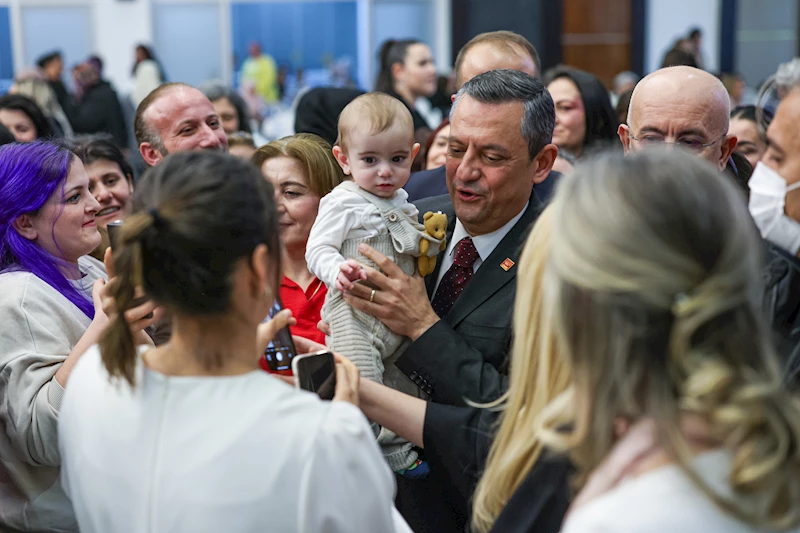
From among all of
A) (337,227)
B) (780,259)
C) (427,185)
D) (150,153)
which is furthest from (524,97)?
(150,153)

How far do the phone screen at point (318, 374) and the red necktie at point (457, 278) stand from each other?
751 millimetres

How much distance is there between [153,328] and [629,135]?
5.00ft

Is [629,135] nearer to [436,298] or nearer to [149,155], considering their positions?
[436,298]

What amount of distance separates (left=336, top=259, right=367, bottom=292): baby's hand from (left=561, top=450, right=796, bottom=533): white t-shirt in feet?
4.04

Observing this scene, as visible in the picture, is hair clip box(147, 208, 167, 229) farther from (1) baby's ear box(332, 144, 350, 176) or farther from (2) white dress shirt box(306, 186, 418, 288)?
(1) baby's ear box(332, 144, 350, 176)

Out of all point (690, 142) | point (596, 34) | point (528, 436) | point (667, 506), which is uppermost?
point (596, 34)

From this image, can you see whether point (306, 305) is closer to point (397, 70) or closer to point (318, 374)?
point (318, 374)

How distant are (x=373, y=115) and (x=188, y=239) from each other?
4.19 ft

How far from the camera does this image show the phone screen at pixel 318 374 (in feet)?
5.33

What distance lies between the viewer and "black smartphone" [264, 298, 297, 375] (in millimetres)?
1805

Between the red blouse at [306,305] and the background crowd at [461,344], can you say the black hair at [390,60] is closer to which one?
the red blouse at [306,305]

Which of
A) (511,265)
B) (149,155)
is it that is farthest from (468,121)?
(149,155)

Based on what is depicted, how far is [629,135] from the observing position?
266cm

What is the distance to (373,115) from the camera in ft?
8.33
